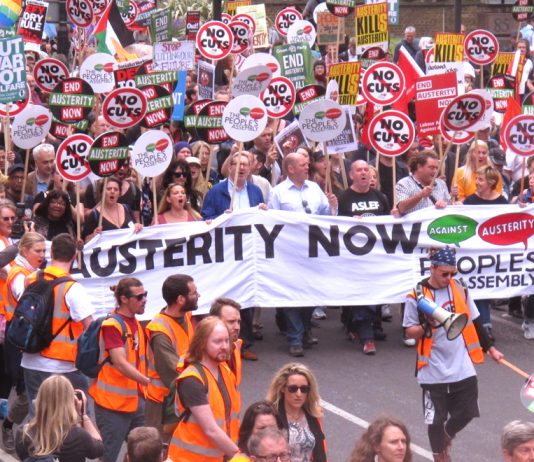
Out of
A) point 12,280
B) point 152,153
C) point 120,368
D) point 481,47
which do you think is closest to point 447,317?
point 120,368

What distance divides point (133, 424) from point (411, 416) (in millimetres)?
2638

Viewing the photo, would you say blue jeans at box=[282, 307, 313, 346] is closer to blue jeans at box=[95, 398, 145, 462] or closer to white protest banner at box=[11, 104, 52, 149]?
white protest banner at box=[11, 104, 52, 149]

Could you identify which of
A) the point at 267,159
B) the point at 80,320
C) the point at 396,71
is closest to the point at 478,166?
the point at 396,71

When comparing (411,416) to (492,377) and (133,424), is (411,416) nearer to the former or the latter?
→ (492,377)

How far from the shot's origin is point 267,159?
566 inches

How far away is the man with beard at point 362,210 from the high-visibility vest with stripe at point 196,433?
4.80 metres

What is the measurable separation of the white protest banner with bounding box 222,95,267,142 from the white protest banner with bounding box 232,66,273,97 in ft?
4.50

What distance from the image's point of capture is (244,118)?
488 inches

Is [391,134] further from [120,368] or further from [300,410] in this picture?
[300,410]

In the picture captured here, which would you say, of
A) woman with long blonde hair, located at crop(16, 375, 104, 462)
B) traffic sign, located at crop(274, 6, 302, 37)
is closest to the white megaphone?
woman with long blonde hair, located at crop(16, 375, 104, 462)

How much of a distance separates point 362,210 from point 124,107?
2.40 meters

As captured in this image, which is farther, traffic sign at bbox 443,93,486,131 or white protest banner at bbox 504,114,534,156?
white protest banner at bbox 504,114,534,156

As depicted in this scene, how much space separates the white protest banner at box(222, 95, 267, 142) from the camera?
487 inches

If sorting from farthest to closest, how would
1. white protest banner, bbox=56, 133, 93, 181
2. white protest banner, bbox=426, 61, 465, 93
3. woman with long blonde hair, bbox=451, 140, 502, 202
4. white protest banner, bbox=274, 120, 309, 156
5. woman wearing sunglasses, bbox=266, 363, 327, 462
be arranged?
white protest banner, bbox=426, 61, 465, 93 → white protest banner, bbox=274, 120, 309, 156 → woman with long blonde hair, bbox=451, 140, 502, 202 → white protest banner, bbox=56, 133, 93, 181 → woman wearing sunglasses, bbox=266, 363, 327, 462
